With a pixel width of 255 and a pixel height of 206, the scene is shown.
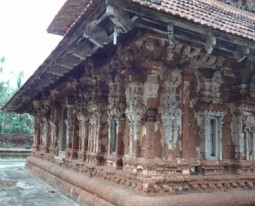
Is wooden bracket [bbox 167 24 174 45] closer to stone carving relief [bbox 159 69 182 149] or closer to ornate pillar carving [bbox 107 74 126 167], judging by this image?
stone carving relief [bbox 159 69 182 149]

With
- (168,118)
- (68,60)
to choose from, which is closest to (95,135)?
(68,60)

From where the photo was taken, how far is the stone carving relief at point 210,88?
20.9 feet

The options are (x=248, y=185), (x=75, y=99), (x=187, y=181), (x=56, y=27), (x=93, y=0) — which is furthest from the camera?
(x=56, y=27)

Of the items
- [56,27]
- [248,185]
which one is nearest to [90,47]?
[248,185]

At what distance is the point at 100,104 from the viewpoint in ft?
24.6

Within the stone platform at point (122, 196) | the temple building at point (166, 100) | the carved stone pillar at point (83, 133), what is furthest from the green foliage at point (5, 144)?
the temple building at point (166, 100)

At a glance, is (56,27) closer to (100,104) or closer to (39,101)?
(39,101)

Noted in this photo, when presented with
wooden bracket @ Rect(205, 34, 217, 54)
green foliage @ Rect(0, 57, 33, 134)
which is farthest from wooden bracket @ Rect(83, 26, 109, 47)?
green foliage @ Rect(0, 57, 33, 134)

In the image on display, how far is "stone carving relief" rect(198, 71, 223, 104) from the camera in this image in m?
6.37

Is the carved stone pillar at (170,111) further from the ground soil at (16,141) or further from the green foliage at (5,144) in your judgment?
the green foliage at (5,144)

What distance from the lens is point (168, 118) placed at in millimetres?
5590

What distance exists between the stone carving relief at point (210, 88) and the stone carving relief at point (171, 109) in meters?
0.84

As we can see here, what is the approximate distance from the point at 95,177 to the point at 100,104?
5.88ft

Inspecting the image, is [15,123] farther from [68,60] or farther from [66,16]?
[68,60]
